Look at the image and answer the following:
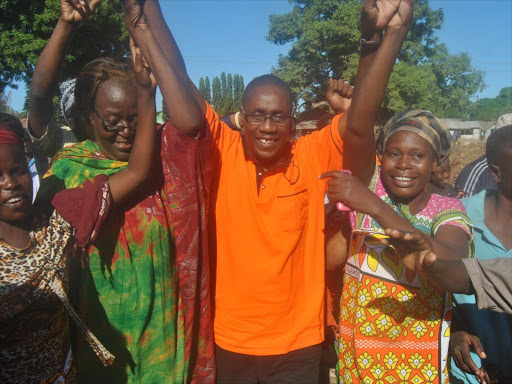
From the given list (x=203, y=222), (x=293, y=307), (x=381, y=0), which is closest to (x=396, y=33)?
(x=381, y=0)

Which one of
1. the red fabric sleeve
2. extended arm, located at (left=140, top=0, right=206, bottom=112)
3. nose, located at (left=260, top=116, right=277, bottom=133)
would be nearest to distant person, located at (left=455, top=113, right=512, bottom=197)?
nose, located at (left=260, top=116, right=277, bottom=133)

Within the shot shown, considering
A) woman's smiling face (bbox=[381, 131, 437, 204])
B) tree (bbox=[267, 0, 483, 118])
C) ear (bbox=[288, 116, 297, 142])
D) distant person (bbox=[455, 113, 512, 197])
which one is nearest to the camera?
woman's smiling face (bbox=[381, 131, 437, 204])

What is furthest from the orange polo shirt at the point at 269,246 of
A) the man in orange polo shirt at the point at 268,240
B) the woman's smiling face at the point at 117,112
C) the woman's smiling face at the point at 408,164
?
the woman's smiling face at the point at 117,112

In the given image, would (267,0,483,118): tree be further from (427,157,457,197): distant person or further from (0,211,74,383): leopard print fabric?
(0,211,74,383): leopard print fabric

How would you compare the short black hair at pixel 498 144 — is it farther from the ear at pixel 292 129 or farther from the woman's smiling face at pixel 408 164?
the ear at pixel 292 129

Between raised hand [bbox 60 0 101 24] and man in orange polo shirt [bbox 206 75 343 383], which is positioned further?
man in orange polo shirt [bbox 206 75 343 383]

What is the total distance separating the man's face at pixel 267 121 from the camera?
209 centimetres

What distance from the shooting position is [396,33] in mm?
1758

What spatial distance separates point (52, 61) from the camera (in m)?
1.97

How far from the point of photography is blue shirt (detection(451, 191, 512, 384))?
2117 mm

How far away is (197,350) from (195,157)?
97cm

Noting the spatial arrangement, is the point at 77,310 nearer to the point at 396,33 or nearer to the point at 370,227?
the point at 370,227

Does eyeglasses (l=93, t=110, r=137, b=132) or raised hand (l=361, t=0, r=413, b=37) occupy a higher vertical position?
raised hand (l=361, t=0, r=413, b=37)

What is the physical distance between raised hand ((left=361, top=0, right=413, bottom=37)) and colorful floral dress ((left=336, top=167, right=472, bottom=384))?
0.87 meters
